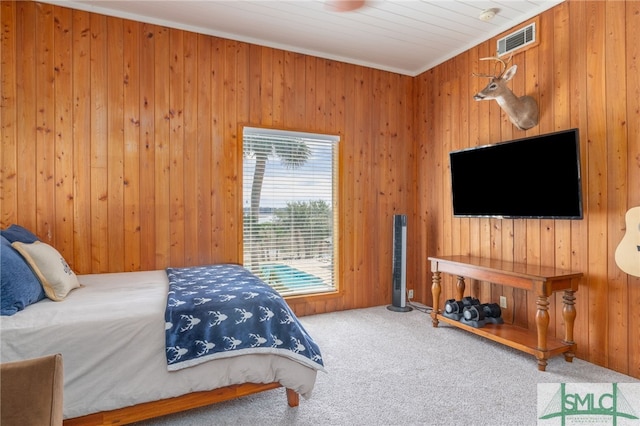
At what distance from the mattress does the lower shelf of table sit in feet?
5.47

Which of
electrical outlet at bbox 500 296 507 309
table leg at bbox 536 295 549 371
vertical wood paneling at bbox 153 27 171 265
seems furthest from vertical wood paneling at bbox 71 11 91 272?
electrical outlet at bbox 500 296 507 309

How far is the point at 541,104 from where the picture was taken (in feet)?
10.1

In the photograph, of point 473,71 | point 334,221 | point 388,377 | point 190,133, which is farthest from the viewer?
point 334,221

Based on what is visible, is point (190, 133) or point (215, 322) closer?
point (215, 322)

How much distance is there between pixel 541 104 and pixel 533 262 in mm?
1359

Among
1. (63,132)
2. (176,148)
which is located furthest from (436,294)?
(63,132)

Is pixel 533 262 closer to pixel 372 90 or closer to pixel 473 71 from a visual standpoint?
pixel 473 71

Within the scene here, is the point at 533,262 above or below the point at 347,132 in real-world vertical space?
below

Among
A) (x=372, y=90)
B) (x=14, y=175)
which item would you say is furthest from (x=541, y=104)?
(x=14, y=175)

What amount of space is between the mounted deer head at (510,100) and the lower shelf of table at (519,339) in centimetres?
174

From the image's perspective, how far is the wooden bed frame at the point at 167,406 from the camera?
71.3 inches

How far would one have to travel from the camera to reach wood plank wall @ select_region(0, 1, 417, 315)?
2.88m

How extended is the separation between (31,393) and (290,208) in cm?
291

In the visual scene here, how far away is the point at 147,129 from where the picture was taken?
128 inches
